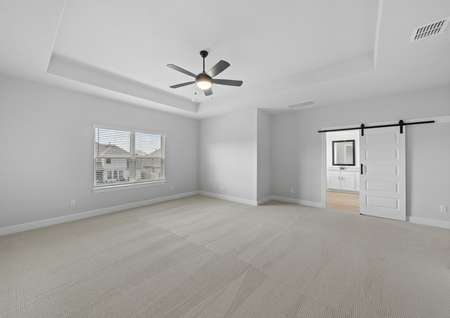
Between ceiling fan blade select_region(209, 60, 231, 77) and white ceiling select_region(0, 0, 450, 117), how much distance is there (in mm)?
401

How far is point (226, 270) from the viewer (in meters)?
2.12

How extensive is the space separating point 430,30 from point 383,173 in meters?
2.93

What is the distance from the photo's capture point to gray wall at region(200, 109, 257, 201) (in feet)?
16.9

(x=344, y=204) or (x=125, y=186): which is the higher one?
(x=125, y=186)

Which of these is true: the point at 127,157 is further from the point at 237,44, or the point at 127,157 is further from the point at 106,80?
the point at 237,44

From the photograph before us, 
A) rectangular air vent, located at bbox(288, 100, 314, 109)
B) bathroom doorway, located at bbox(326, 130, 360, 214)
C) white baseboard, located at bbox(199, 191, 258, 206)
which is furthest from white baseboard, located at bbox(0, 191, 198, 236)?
bathroom doorway, located at bbox(326, 130, 360, 214)

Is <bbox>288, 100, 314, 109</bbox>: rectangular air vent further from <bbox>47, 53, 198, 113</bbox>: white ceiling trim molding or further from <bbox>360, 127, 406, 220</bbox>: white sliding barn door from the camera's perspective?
<bbox>47, 53, 198, 113</bbox>: white ceiling trim molding

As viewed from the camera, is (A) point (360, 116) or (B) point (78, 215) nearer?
(B) point (78, 215)

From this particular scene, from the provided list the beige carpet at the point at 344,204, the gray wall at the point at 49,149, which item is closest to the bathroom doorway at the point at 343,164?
the beige carpet at the point at 344,204

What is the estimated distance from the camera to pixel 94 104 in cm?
409

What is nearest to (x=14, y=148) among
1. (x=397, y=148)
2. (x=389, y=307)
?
(x=389, y=307)

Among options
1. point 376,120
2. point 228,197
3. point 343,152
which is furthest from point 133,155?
point 343,152

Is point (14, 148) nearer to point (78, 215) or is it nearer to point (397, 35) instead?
point (78, 215)

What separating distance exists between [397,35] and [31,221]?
20.2 feet
